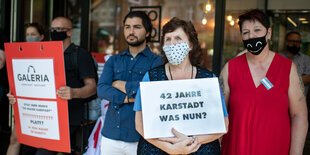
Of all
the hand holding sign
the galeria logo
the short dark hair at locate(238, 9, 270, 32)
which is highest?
the short dark hair at locate(238, 9, 270, 32)

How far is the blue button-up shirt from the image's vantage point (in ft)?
7.70

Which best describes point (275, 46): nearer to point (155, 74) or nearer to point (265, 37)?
point (265, 37)

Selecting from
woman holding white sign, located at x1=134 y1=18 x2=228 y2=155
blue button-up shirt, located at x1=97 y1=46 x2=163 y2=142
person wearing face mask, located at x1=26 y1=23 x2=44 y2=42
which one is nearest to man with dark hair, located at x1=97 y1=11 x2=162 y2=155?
blue button-up shirt, located at x1=97 y1=46 x2=163 y2=142

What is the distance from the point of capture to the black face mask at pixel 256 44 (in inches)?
81.0

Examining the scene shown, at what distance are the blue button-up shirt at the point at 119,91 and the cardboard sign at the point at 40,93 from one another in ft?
1.37

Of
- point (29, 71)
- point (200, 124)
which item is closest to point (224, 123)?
point (200, 124)

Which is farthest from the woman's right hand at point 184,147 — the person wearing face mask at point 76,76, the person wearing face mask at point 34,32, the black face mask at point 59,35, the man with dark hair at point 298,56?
the man with dark hair at point 298,56

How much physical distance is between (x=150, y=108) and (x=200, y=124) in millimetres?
329

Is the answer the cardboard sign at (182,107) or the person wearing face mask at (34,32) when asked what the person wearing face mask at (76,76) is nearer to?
the person wearing face mask at (34,32)

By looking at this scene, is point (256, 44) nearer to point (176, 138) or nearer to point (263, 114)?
point (263, 114)

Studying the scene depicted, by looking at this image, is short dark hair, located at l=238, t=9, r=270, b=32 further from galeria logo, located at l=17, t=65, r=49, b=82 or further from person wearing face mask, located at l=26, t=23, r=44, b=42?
person wearing face mask, located at l=26, t=23, r=44, b=42

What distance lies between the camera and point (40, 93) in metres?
2.63

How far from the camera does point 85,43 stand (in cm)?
454

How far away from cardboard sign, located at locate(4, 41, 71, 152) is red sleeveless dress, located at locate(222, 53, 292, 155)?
4.99 feet
